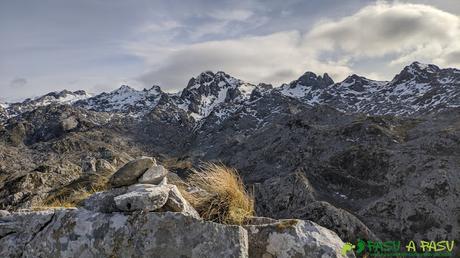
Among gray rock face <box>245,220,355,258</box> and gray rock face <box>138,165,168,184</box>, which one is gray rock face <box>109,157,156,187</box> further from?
gray rock face <box>245,220,355,258</box>

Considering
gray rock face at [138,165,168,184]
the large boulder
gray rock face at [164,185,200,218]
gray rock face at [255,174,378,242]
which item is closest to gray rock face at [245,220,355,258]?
gray rock face at [164,185,200,218]

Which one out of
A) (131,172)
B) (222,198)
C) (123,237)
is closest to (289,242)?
(222,198)

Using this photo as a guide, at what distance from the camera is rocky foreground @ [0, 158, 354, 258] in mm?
10391

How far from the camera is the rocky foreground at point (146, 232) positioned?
10.4m

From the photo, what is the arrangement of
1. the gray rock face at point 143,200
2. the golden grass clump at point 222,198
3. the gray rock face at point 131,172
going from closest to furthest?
the gray rock face at point 143,200 → the golden grass clump at point 222,198 → the gray rock face at point 131,172

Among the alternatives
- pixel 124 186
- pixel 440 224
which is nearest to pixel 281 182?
pixel 440 224

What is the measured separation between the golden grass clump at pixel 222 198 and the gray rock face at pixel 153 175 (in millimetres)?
963

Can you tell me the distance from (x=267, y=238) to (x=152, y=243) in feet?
9.54

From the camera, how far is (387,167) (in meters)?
77.6

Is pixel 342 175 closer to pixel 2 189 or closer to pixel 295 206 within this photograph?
pixel 295 206

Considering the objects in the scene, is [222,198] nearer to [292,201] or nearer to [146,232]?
[146,232]

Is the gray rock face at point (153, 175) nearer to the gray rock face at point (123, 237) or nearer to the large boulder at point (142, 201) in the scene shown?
the large boulder at point (142, 201)

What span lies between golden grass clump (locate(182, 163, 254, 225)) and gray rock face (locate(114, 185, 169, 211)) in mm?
1073

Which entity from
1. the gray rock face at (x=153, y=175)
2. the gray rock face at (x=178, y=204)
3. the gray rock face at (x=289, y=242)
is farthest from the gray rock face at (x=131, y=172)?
the gray rock face at (x=289, y=242)
